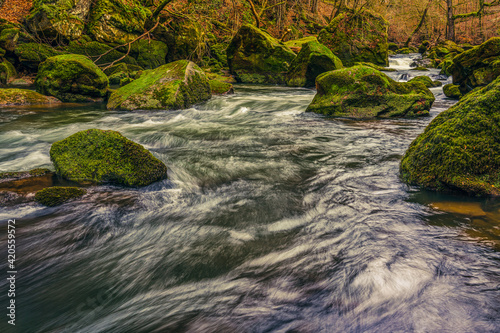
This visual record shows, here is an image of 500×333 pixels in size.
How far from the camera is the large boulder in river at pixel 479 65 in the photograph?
8.90 meters

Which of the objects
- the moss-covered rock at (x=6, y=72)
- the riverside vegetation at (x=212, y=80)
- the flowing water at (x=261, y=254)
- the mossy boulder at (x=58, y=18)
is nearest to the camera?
the flowing water at (x=261, y=254)

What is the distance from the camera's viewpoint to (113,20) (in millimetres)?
15875

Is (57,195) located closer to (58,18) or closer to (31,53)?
(31,53)

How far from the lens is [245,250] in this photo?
281 centimetres

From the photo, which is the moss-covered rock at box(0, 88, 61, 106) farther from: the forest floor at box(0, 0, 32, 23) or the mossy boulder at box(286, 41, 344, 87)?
the mossy boulder at box(286, 41, 344, 87)

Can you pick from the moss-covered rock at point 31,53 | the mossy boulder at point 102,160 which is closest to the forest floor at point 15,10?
the moss-covered rock at point 31,53

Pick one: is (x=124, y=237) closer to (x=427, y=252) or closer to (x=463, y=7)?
(x=427, y=252)

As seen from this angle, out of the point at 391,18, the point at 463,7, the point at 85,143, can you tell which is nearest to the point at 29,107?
the point at 85,143

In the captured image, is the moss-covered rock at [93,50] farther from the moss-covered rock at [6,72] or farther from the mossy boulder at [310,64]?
the mossy boulder at [310,64]

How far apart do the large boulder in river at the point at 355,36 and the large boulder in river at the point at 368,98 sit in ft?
33.2

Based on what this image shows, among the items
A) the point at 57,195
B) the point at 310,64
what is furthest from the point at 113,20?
the point at 57,195

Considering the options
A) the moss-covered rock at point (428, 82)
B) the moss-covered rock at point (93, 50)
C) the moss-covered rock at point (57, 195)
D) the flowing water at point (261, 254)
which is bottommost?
the flowing water at point (261, 254)

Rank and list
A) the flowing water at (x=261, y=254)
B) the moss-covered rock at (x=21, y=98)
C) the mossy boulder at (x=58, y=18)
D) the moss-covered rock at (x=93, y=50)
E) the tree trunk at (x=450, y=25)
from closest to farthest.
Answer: the flowing water at (x=261, y=254), the moss-covered rock at (x=21, y=98), the mossy boulder at (x=58, y=18), the moss-covered rock at (x=93, y=50), the tree trunk at (x=450, y=25)

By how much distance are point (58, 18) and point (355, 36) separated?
15.9m
